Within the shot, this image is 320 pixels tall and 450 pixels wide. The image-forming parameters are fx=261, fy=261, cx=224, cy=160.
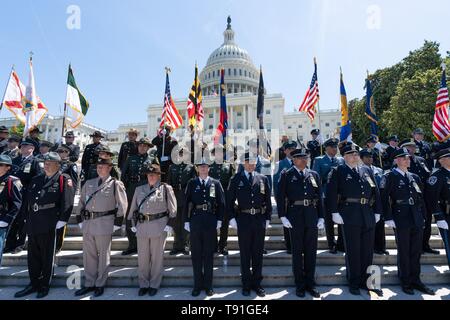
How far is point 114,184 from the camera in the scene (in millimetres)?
5000

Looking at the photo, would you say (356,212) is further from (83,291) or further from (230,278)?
(83,291)

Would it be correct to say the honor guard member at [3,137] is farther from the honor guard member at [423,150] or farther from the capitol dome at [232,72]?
the capitol dome at [232,72]

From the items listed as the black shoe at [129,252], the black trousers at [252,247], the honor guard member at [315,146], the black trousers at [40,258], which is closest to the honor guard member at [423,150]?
the honor guard member at [315,146]

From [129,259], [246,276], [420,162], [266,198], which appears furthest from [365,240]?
[129,259]

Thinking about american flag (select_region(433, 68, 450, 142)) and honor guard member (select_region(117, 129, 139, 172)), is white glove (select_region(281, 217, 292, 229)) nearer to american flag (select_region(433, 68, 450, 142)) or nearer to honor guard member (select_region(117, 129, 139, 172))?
honor guard member (select_region(117, 129, 139, 172))

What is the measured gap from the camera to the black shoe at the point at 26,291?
4.51 m

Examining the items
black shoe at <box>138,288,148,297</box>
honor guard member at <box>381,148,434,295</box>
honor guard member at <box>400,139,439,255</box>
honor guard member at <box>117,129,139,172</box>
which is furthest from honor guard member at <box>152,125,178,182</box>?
honor guard member at <box>400,139,439,255</box>

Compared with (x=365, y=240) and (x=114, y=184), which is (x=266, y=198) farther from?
(x=114, y=184)

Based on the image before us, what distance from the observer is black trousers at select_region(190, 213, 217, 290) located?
4609 millimetres

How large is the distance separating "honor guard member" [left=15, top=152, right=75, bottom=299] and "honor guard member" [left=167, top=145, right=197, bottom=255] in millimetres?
2189

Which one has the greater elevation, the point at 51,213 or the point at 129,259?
the point at 51,213

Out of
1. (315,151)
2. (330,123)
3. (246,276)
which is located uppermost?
(330,123)
